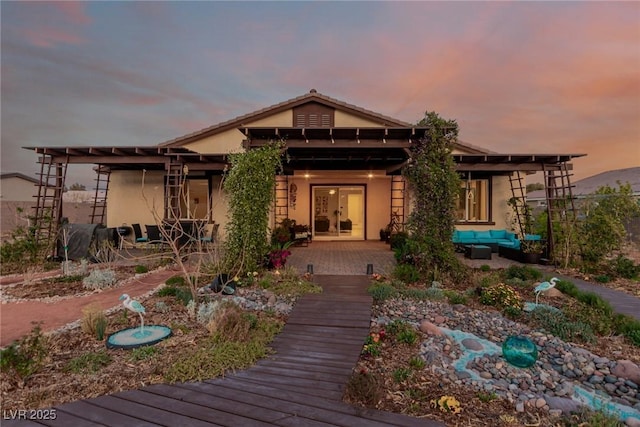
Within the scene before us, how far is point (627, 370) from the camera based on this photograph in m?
3.10

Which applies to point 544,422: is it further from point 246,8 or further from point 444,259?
point 246,8

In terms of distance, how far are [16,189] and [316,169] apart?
29.5 metres

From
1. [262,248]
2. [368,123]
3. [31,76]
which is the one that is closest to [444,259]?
[262,248]

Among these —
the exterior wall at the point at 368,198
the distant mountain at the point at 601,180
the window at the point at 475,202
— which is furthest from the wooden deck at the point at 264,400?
the distant mountain at the point at 601,180

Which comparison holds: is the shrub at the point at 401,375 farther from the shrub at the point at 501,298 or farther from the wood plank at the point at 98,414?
the shrub at the point at 501,298

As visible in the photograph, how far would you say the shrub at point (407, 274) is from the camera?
604cm

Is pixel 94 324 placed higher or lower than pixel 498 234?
lower

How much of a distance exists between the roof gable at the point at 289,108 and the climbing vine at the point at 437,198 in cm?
520

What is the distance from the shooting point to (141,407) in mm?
2406

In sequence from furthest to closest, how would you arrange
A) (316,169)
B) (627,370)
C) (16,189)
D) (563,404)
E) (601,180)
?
(16,189) → (601,180) → (316,169) → (627,370) → (563,404)

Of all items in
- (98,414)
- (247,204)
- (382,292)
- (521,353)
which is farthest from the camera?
(247,204)

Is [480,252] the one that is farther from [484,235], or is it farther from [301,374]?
[301,374]

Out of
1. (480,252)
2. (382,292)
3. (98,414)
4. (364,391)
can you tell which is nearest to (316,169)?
(480,252)

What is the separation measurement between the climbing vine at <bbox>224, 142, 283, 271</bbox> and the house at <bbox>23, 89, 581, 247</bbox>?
0.72 m
